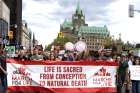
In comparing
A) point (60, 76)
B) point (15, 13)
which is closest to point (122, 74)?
point (60, 76)

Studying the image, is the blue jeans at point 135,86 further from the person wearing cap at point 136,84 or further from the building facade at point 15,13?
the building facade at point 15,13

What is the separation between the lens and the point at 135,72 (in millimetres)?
17719

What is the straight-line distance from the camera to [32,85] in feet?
50.2

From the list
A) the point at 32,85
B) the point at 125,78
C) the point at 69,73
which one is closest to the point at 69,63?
the point at 69,73

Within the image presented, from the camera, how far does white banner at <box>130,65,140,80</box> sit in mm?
17578

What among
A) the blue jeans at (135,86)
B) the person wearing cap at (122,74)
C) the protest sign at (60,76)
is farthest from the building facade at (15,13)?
the protest sign at (60,76)

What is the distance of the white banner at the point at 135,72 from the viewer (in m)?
17.6

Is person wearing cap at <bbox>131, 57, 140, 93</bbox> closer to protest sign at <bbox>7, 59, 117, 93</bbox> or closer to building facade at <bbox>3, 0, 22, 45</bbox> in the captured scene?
protest sign at <bbox>7, 59, 117, 93</bbox>

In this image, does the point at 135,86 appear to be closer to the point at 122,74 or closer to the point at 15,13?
the point at 122,74

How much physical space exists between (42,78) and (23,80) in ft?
1.97

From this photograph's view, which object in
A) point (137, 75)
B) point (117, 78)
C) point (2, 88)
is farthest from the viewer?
point (137, 75)

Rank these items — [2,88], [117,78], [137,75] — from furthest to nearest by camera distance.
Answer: [137,75], [117,78], [2,88]

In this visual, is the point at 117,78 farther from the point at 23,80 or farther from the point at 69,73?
the point at 23,80

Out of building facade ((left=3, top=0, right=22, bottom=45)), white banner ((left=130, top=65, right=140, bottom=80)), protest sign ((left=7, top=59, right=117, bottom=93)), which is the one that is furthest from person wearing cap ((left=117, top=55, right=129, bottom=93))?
building facade ((left=3, top=0, right=22, bottom=45))
